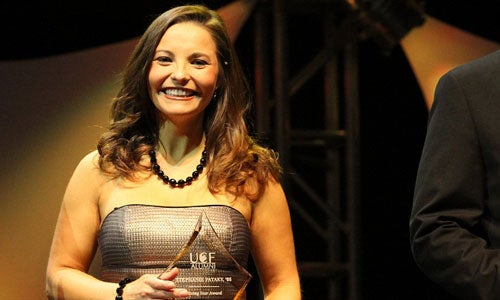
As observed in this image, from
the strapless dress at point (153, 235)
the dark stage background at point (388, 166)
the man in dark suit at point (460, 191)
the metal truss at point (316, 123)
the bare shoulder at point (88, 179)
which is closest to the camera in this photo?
the man in dark suit at point (460, 191)

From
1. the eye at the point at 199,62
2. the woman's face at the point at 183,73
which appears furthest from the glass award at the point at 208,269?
the eye at the point at 199,62

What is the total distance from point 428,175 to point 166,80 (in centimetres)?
84

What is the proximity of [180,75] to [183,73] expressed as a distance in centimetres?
1

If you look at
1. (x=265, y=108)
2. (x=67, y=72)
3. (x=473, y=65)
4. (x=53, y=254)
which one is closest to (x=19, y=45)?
(x=67, y=72)

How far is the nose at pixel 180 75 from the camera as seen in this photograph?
8.08 feet

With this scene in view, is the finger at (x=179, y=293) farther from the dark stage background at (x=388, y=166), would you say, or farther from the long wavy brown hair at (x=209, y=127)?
the dark stage background at (x=388, y=166)

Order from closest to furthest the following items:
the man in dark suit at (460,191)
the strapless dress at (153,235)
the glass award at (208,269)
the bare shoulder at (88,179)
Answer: the man in dark suit at (460,191)
the glass award at (208,269)
the strapless dress at (153,235)
the bare shoulder at (88,179)

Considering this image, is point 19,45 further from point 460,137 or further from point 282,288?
point 460,137

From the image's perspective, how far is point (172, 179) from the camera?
253cm

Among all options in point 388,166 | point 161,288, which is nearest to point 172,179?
point 161,288

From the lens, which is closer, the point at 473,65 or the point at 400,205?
the point at 473,65

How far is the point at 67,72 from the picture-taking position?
3557 mm

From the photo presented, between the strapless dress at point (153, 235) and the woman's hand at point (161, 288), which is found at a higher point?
the strapless dress at point (153, 235)

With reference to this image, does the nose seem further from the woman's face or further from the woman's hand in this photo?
the woman's hand
